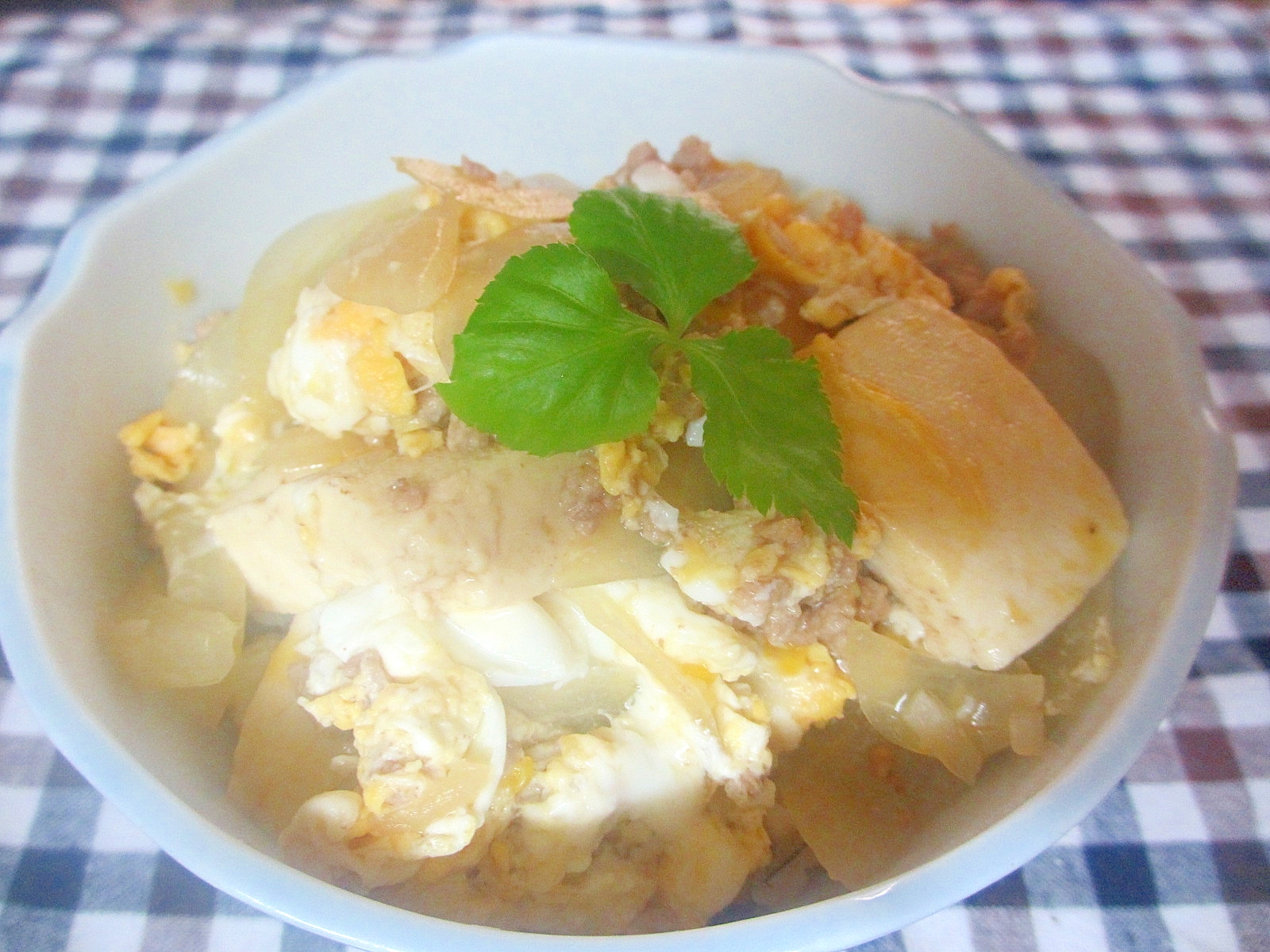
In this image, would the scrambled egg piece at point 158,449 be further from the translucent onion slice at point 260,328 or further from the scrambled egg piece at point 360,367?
the scrambled egg piece at point 360,367

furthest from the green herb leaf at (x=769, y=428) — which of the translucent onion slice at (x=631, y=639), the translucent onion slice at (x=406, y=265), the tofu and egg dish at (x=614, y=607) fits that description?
the translucent onion slice at (x=406, y=265)

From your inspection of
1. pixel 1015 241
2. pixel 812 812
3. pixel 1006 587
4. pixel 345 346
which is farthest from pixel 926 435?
pixel 345 346

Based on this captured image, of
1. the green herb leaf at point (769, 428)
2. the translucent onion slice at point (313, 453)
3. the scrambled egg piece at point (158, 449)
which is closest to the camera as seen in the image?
the green herb leaf at point (769, 428)

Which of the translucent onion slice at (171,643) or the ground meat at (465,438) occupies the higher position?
the ground meat at (465,438)

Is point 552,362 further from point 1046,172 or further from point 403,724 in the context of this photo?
point 1046,172

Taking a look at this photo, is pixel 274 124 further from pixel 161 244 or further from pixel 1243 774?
pixel 1243 774

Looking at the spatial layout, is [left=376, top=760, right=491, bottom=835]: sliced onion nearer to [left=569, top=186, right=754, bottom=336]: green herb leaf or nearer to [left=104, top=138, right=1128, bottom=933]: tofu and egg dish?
[left=104, top=138, right=1128, bottom=933]: tofu and egg dish

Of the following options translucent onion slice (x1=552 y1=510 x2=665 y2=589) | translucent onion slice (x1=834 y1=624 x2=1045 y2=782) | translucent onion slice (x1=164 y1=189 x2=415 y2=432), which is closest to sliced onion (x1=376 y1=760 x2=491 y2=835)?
translucent onion slice (x1=552 y1=510 x2=665 y2=589)

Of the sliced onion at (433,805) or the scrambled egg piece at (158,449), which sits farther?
the scrambled egg piece at (158,449)
